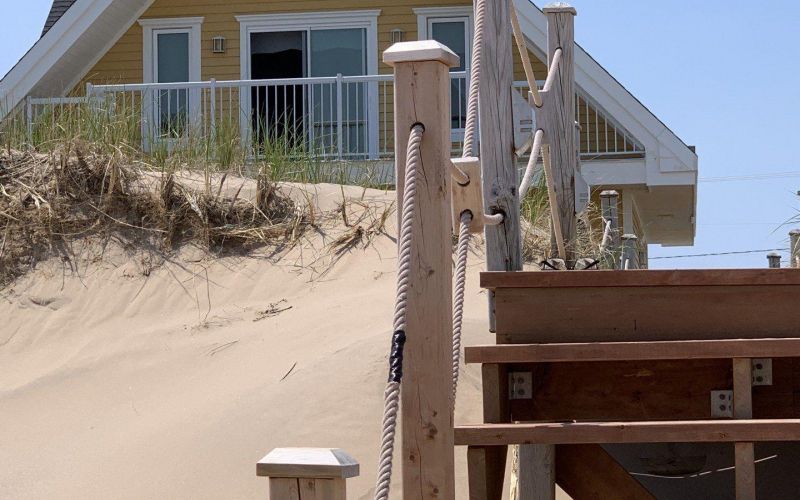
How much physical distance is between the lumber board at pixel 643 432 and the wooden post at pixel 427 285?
0.38 metres

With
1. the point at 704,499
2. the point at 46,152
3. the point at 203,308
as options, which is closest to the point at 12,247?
the point at 46,152

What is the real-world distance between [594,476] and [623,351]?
24.5 inches

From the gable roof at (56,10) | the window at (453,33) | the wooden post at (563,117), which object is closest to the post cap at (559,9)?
the wooden post at (563,117)

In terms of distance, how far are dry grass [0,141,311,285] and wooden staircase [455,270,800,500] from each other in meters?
6.00

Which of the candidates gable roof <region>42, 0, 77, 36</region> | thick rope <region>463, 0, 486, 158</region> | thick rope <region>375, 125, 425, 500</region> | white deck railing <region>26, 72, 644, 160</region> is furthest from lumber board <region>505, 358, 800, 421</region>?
gable roof <region>42, 0, 77, 36</region>

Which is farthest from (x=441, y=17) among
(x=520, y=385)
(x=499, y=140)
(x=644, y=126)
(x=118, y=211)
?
(x=520, y=385)

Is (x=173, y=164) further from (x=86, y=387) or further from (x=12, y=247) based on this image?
(x=86, y=387)

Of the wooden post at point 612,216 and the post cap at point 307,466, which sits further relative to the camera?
the wooden post at point 612,216

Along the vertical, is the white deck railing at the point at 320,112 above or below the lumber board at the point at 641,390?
above

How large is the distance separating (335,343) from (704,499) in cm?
272

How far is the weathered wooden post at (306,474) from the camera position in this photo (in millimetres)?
2166

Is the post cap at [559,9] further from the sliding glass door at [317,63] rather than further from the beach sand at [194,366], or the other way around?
the sliding glass door at [317,63]

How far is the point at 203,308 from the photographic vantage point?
349 inches

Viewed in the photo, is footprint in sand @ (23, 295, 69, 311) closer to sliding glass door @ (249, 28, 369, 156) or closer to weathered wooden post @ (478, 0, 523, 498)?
weathered wooden post @ (478, 0, 523, 498)
